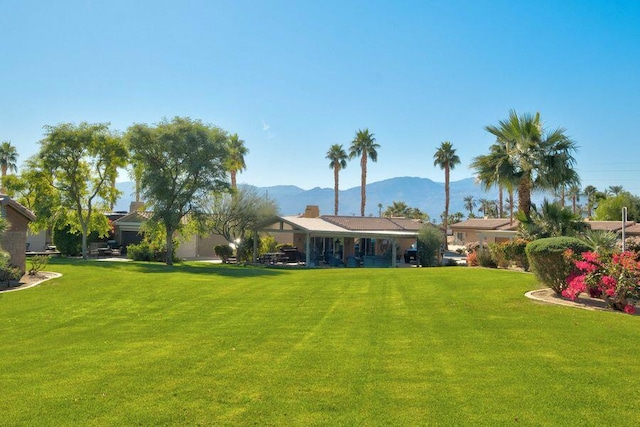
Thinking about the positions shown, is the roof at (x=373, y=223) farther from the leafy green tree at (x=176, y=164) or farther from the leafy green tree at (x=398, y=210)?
the leafy green tree at (x=398, y=210)

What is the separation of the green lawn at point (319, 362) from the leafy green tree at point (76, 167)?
2125cm

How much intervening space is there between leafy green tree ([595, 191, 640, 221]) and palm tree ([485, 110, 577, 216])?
4256 cm

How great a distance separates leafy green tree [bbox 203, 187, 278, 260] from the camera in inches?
1396

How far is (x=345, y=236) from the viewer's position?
3238 centimetres

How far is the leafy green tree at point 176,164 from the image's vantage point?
97.9 feet

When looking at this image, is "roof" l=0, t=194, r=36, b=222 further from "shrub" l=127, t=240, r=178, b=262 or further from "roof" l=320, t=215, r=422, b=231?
"roof" l=320, t=215, r=422, b=231

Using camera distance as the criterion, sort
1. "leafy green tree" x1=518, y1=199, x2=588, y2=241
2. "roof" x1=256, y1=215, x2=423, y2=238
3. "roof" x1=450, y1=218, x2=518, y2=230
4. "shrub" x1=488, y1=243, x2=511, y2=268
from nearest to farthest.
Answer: "leafy green tree" x1=518, y1=199, x2=588, y2=241 < "shrub" x1=488, y1=243, x2=511, y2=268 < "roof" x1=256, y1=215, x2=423, y2=238 < "roof" x1=450, y1=218, x2=518, y2=230

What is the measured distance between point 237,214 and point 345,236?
832 cm

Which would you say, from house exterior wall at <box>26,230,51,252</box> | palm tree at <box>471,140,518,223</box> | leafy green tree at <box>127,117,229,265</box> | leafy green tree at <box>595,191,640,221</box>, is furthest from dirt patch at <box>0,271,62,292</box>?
leafy green tree at <box>595,191,640,221</box>

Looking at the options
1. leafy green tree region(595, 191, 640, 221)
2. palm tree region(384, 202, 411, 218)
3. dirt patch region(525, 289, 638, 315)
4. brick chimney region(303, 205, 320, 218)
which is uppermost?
palm tree region(384, 202, 411, 218)

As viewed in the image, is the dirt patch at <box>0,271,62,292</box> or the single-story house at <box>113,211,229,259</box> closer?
the dirt patch at <box>0,271,62,292</box>

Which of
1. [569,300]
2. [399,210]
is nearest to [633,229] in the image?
[569,300]

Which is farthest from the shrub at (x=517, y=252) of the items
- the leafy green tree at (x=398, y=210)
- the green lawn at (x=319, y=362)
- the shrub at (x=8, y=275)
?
the leafy green tree at (x=398, y=210)

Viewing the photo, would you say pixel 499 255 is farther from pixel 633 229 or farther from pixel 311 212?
pixel 633 229
